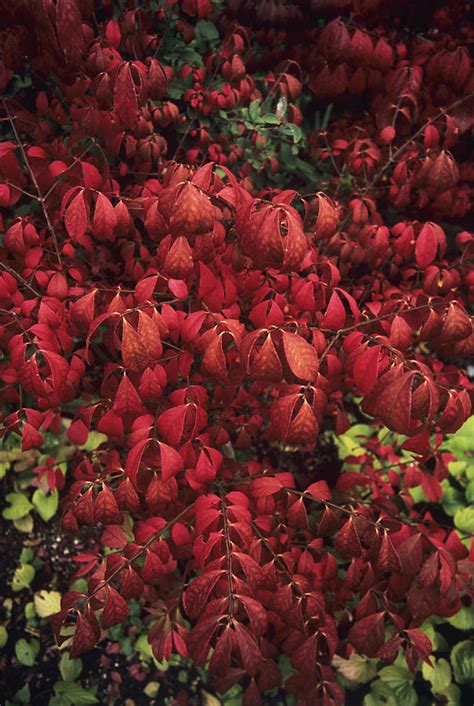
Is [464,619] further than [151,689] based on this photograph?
No

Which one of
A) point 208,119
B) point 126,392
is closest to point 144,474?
point 126,392

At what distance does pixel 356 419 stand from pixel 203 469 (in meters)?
1.58

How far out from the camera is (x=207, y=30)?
84.7 inches

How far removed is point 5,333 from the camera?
149cm

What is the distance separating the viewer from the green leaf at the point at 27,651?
1.98m

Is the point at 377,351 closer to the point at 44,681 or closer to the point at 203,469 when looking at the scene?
the point at 203,469

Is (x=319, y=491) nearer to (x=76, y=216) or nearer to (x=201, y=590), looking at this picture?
(x=201, y=590)

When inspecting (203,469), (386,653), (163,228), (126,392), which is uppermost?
(163,228)

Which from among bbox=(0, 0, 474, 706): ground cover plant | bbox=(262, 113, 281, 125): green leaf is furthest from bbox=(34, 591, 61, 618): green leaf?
bbox=(262, 113, 281, 125): green leaf

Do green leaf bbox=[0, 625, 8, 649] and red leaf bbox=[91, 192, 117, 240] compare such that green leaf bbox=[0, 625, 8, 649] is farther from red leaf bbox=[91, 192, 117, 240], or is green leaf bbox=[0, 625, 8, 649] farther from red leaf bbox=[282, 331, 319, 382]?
red leaf bbox=[282, 331, 319, 382]

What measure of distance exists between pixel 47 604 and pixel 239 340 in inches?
59.6

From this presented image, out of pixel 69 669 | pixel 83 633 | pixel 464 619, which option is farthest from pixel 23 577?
pixel 464 619

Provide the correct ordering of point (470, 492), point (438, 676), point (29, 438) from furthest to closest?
1. point (470, 492)
2. point (438, 676)
3. point (29, 438)

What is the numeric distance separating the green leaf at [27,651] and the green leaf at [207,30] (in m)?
2.50
